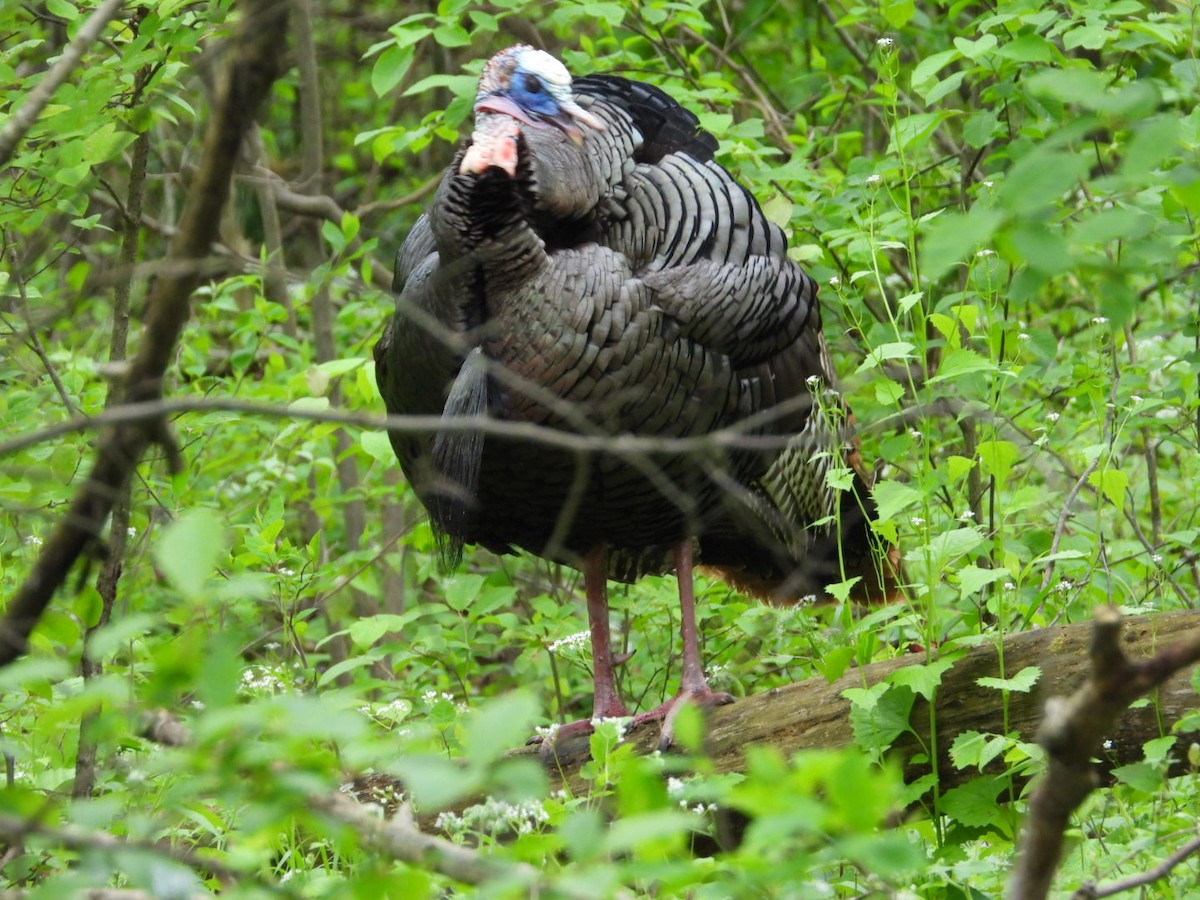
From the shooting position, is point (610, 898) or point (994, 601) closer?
point (610, 898)

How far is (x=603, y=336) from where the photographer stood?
3.63 meters

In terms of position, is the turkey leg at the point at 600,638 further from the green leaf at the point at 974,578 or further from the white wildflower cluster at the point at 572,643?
the green leaf at the point at 974,578

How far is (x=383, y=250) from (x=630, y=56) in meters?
4.10

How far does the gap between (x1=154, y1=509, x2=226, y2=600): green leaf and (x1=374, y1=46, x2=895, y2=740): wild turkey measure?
1999 mm

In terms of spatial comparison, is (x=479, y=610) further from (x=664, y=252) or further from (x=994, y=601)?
(x=994, y=601)

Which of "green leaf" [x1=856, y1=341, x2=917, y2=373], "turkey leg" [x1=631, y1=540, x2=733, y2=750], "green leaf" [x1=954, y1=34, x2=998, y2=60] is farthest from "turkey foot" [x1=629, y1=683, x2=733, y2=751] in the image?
"green leaf" [x1=954, y1=34, x2=998, y2=60]

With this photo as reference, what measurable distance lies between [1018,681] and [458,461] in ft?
4.94

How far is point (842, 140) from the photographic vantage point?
5980 mm

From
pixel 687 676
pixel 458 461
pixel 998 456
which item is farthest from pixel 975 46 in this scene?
pixel 687 676

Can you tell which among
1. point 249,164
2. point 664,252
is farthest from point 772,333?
point 249,164

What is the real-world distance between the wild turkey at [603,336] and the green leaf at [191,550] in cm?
200

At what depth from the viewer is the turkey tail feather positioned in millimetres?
3570

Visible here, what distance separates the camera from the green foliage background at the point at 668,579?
140 centimetres

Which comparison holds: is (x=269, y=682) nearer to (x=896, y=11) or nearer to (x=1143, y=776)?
(x=1143, y=776)
